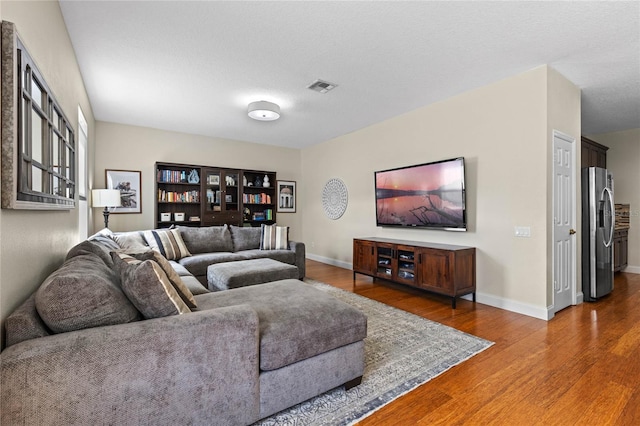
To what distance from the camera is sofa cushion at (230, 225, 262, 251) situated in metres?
4.98

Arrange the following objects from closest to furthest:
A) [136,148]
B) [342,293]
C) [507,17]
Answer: [507,17], [342,293], [136,148]

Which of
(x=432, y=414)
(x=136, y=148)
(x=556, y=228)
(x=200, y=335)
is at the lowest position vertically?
(x=432, y=414)

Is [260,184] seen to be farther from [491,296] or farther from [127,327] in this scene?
[127,327]

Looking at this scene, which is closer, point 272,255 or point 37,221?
point 37,221

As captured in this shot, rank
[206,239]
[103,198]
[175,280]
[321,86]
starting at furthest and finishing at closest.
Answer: [206,239] < [103,198] < [321,86] < [175,280]

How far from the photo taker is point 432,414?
1.65 m

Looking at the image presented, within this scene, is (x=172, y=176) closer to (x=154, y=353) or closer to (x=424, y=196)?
(x=424, y=196)

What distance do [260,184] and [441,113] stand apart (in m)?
3.86

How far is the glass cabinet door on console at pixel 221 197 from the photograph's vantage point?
5570 millimetres

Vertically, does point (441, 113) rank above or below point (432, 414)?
above

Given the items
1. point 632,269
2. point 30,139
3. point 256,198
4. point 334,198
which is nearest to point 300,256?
point 334,198

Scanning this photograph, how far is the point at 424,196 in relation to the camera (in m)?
4.12

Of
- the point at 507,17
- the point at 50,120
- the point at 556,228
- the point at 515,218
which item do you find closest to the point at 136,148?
the point at 50,120

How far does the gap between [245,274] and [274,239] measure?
158 centimetres
